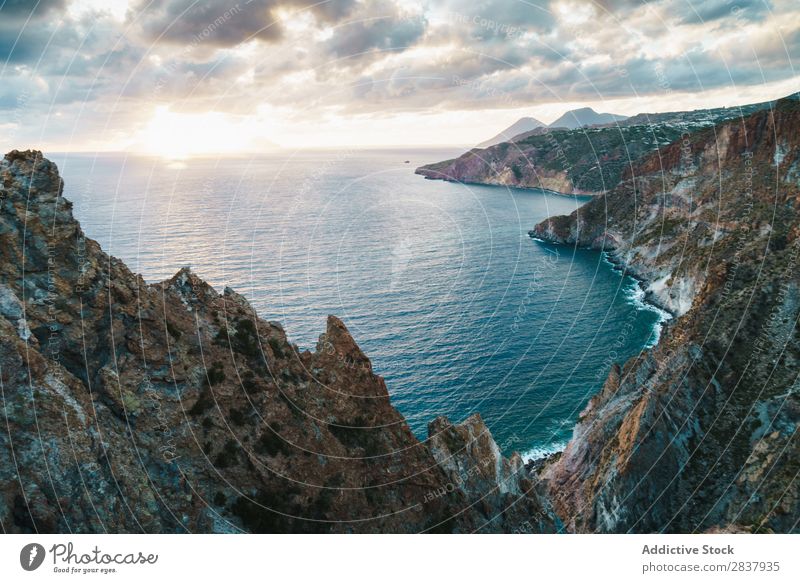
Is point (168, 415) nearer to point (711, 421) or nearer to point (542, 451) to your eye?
point (711, 421)

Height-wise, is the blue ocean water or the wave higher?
the blue ocean water

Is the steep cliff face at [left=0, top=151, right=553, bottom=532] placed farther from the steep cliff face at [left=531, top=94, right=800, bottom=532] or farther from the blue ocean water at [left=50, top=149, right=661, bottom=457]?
the blue ocean water at [left=50, top=149, right=661, bottom=457]

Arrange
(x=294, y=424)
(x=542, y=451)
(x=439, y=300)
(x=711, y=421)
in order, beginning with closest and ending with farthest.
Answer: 1. (x=294, y=424)
2. (x=711, y=421)
3. (x=542, y=451)
4. (x=439, y=300)

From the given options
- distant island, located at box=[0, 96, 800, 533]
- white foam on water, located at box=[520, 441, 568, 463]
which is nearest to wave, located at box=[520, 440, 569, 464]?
white foam on water, located at box=[520, 441, 568, 463]

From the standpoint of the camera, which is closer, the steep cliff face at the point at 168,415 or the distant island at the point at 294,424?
the steep cliff face at the point at 168,415

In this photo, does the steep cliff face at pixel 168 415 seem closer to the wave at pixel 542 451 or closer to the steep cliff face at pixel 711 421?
the steep cliff face at pixel 711 421

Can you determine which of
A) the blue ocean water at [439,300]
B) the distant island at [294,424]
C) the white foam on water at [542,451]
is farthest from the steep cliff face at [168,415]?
the blue ocean water at [439,300]

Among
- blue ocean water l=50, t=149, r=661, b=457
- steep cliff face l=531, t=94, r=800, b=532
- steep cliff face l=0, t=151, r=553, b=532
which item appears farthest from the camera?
blue ocean water l=50, t=149, r=661, b=457

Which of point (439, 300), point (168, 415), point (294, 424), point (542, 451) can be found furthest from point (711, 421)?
point (439, 300)

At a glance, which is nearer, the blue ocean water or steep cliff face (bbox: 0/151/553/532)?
steep cliff face (bbox: 0/151/553/532)
